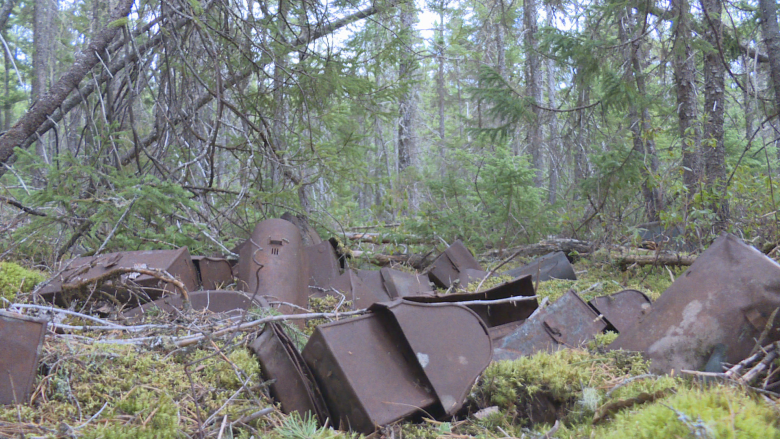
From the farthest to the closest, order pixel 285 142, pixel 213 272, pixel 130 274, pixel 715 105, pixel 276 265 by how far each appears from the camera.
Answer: pixel 715 105, pixel 285 142, pixel 213 272, pixel 276 265, pixel 130 274

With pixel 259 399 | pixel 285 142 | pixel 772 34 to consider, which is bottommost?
pixel 259 399

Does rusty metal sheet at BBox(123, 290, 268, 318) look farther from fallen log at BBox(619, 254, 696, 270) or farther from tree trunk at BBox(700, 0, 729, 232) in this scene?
Answer: tree trunk at BBox(700, 0, 729, 232)

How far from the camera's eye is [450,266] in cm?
509

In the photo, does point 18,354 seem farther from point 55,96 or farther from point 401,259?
point 401,259

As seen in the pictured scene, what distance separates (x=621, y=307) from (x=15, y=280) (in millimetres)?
4090

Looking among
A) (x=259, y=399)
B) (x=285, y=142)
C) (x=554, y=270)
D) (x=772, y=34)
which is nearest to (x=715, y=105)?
(x=772, y=34)

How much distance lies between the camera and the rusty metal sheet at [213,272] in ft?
13.0

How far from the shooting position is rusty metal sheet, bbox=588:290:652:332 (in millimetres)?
3043

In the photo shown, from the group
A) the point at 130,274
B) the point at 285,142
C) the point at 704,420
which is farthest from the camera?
the point at 285,142

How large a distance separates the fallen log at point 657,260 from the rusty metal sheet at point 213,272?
12.6ft

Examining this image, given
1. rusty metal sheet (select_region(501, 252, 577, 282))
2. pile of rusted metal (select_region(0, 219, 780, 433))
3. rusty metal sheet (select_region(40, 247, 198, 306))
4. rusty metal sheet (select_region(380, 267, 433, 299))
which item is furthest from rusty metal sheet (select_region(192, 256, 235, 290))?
rusty metal sheet (select_region(501, 252, 577, 282))

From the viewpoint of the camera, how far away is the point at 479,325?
245 cm

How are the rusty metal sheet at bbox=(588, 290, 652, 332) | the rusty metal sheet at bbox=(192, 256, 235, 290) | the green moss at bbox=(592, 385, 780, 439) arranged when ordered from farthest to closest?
the rusty metal sheet at bbox=(192, 256, 235, 290)
the rusty metal sheet at bbox=(588, 290, 652, 332)
the green moss at bbox=(592, 385, 780, 439)

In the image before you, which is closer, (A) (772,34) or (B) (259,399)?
(B) (259,399)
